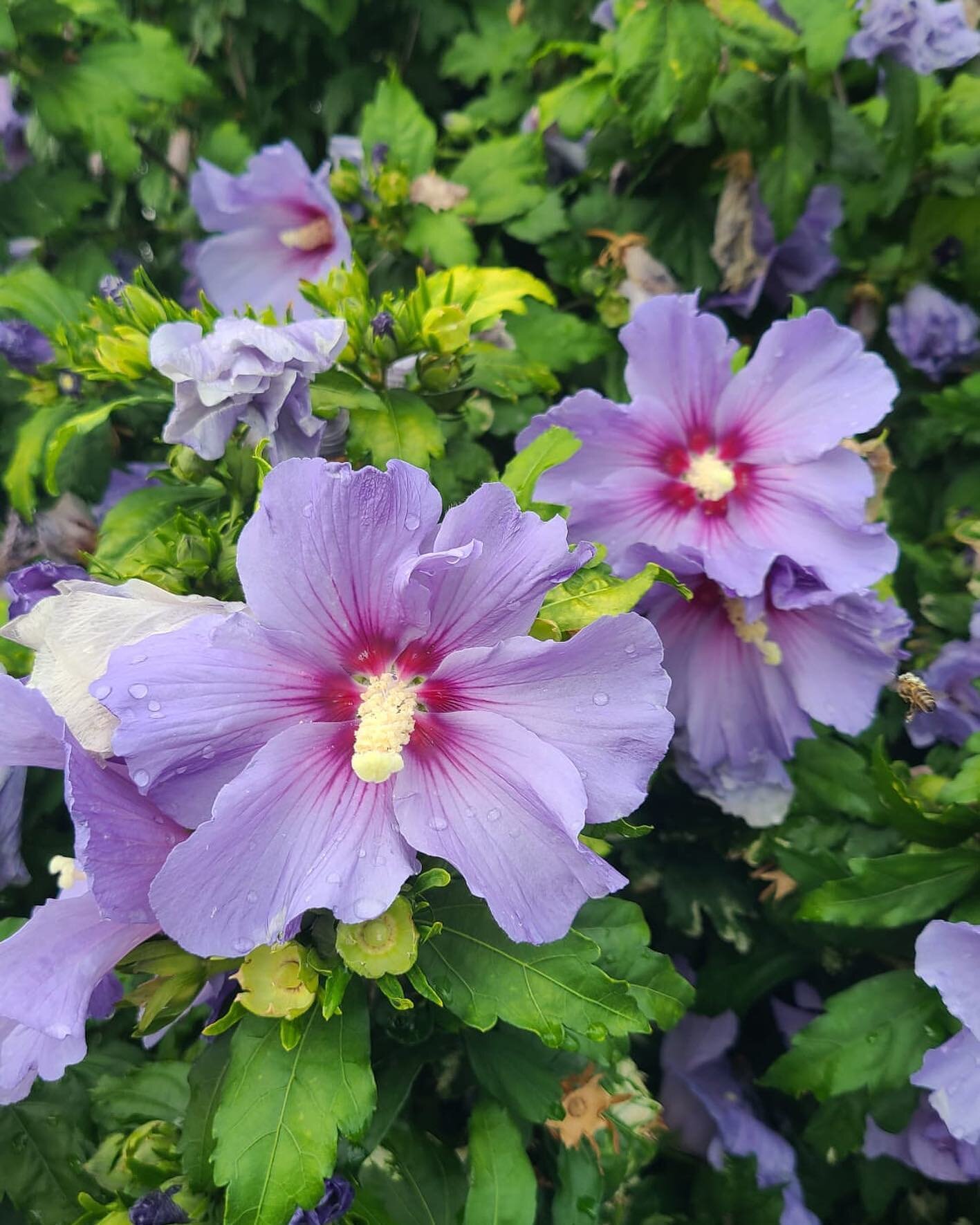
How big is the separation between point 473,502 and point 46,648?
406 millimetres

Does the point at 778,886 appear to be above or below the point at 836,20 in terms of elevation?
below

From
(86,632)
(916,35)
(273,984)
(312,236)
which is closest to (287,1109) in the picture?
(273,984)

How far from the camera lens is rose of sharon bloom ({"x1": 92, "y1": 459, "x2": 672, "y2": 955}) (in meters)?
0.77

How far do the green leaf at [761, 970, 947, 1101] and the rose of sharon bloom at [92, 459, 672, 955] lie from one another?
0.68 m

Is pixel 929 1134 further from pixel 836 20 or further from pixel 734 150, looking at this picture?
pixel 836 20

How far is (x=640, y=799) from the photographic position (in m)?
0.82

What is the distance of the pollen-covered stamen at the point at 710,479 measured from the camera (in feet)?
4.10

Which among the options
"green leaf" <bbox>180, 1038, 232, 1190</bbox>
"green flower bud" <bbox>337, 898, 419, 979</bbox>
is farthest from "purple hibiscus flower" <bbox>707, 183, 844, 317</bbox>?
"green leaf" <bbox>180, 1038, 232, 1190</bbox>

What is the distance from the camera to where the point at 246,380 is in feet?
3.17

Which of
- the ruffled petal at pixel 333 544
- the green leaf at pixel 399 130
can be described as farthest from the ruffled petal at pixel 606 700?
the green leaf at pixel 399 130

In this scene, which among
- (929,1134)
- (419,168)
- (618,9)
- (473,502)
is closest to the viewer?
(473,502)

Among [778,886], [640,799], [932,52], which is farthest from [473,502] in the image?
[932,52]

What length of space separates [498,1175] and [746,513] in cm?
90

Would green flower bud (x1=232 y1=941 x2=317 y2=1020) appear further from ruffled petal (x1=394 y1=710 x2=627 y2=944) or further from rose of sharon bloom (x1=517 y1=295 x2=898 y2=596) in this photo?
rose of sharon bloom (x1=517 y1=295 x2=898 y2=596)
